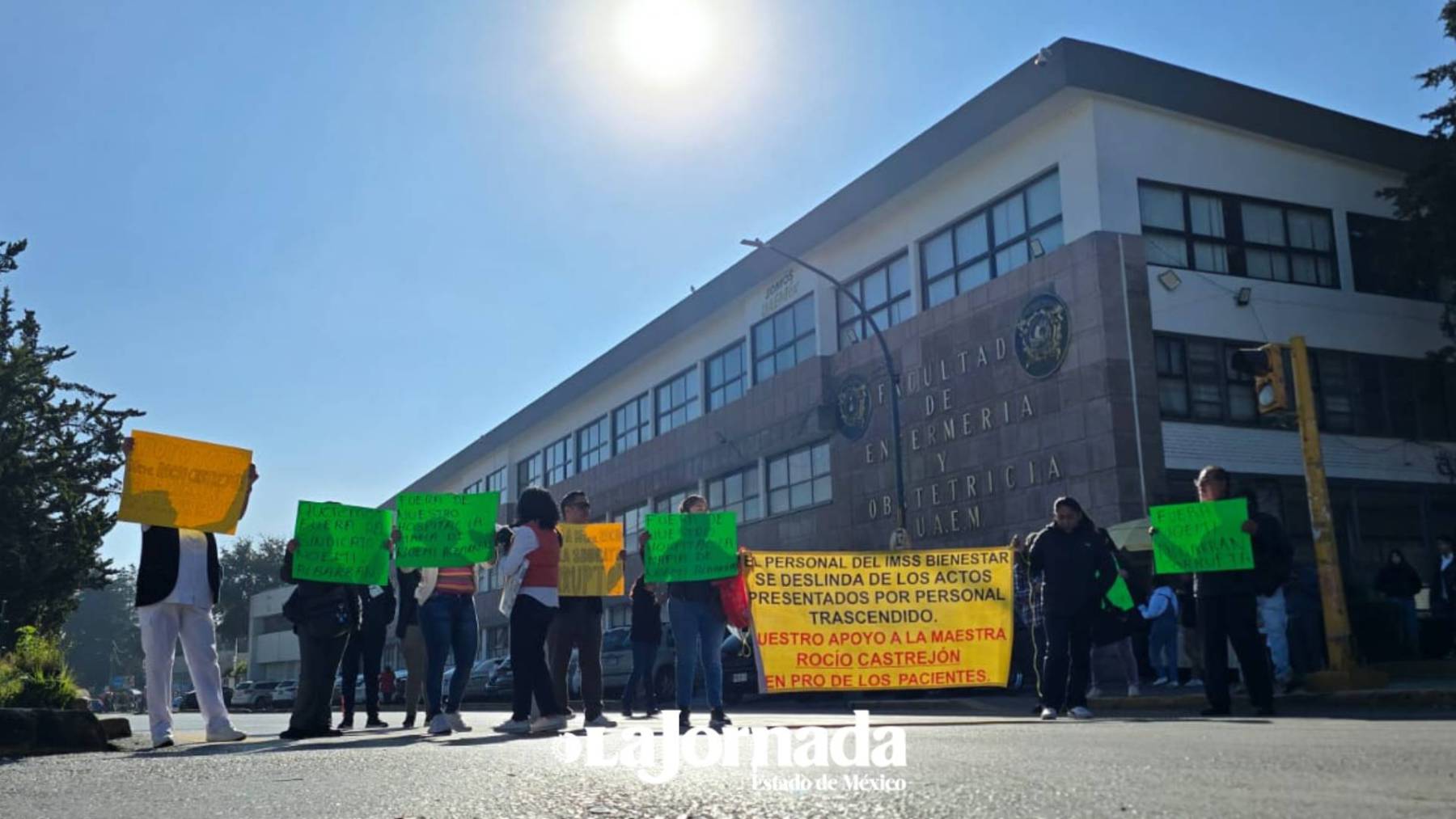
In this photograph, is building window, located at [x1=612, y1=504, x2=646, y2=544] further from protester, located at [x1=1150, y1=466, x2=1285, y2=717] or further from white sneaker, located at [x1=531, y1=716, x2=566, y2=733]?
protester, located at [x1=1150, y1=466, x2=1285, y2=717]

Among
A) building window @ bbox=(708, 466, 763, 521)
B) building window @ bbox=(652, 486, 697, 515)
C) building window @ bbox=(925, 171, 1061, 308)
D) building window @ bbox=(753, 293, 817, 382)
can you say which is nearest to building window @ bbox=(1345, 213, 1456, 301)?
building window @ bbox=(925, 171, 1061, 308)

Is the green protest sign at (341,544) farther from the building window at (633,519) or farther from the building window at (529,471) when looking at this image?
the building window at (529,471)

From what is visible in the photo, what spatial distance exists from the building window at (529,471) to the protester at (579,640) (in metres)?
43.7

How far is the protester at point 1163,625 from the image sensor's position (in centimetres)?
1619

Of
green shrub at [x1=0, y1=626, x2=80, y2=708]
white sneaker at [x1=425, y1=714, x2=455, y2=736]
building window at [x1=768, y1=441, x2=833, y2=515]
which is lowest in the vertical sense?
white sneaker at [x1=425, y1=714, x2=455, y2=736]

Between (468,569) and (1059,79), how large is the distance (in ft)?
55.2

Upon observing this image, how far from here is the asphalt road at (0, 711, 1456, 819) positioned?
422cm

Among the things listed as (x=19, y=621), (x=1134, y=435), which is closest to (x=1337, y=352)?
(x=1134, y=435)

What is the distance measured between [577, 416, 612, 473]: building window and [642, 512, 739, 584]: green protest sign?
124 feet

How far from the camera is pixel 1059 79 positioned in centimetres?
2405

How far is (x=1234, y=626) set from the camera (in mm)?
9453

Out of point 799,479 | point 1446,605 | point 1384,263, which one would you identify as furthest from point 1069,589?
point 799,479

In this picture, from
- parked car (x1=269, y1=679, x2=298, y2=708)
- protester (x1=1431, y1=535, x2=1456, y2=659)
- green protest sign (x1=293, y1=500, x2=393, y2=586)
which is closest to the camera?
green protest sign (x1=293, y1=500, x2=393, y2=586)

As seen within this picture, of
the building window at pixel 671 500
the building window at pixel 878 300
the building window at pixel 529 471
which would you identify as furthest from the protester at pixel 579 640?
the building window at pixel 529 471
